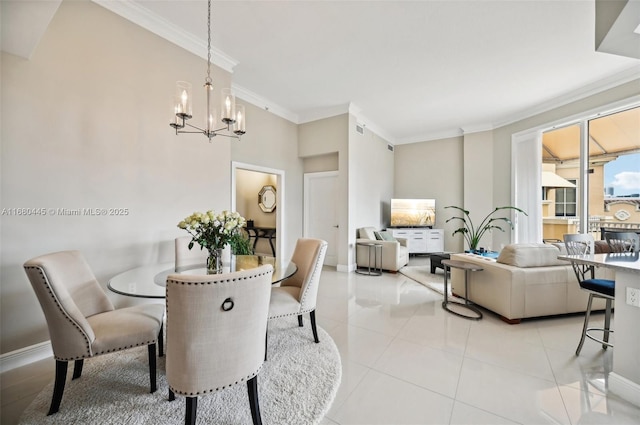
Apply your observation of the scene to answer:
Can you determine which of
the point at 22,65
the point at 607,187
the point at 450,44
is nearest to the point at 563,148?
the point at 607,187

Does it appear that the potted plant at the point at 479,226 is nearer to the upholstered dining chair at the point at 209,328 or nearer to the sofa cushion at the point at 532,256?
the sofa cushion at the point at 532,256

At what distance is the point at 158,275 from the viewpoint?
1.95 meters

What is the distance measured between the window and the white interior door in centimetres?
449

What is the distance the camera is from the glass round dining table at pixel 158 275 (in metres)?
1.58

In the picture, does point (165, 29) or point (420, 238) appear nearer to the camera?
point (165, 29)

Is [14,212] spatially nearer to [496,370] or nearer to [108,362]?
[108,362]

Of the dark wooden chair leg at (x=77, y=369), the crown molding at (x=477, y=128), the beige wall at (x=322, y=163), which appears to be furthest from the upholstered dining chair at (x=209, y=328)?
the crown molding at (x=477, y=128)

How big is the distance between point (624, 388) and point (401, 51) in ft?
12.3

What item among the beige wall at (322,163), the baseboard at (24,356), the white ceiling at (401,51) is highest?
the white ceiling at (401,51)

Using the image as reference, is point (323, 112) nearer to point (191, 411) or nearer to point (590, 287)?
point (590, 287)

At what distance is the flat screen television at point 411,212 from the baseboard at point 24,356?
617 cm

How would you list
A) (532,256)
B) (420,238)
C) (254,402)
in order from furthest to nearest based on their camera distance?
1. (420,238)
2. (532,256)
3. (254,402)

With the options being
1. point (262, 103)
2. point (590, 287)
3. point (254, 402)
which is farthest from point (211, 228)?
point (262, 103)

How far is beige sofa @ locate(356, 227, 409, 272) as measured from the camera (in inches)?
197
